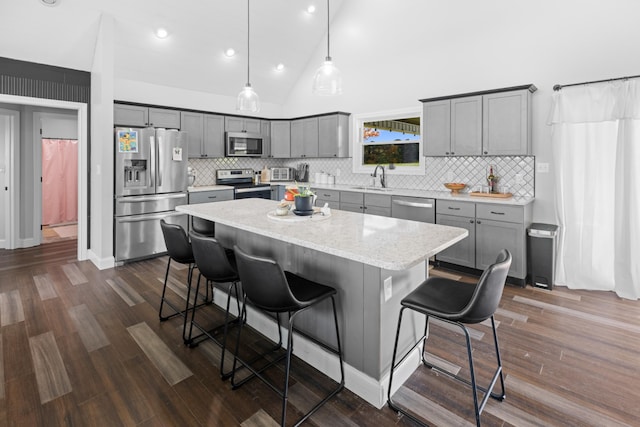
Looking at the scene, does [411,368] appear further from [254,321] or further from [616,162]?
[616,162]

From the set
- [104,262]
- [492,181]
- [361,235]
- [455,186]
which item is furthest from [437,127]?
[104,262]

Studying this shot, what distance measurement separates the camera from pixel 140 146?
4.56 metres

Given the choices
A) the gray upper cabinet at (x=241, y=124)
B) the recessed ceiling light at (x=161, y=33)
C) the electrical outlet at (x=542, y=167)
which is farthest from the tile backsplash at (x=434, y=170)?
the recessed ceiling light at (x=161, y=33)

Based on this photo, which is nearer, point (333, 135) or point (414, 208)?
point (414, 208)

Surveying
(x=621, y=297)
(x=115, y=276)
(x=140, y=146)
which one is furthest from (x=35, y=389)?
(x=621, y=297)

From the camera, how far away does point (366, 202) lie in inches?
199

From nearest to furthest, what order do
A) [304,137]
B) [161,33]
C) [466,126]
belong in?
[466,126], [161,33], [304,137]

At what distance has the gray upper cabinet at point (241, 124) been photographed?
19.9ft

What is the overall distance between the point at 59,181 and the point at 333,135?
236 inches

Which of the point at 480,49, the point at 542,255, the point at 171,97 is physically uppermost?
the point at 480,49

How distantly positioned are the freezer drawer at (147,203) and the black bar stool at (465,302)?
3988 millimetres

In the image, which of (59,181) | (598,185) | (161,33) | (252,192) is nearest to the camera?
(598,185)

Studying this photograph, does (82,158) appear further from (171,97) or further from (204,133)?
(204,133)

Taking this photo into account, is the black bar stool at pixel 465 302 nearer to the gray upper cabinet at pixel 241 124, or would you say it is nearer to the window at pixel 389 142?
the window at pixel 389 142
